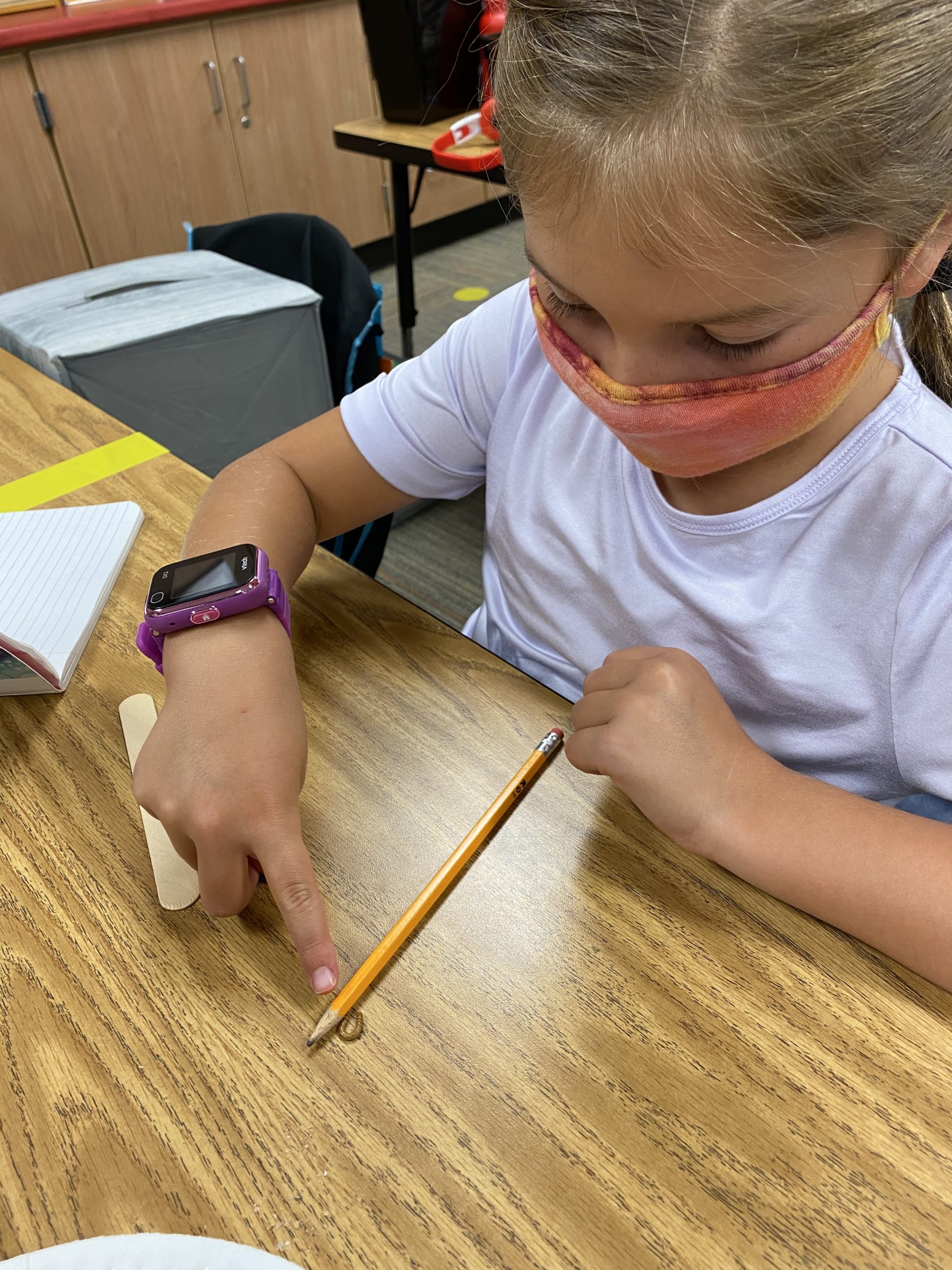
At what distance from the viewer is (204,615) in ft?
1.93

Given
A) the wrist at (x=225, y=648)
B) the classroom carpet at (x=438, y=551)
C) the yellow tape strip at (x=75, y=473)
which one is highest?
the wrist at (x=225, y=648)

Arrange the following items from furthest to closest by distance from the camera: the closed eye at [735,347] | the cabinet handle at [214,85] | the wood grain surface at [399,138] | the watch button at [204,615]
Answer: the cabinet handle at [214,85] < the wood grain surface at [399,138] < the watch button at [204,615] < the closed eye at [735,347]

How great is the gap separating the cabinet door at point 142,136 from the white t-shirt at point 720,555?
2622 millimetres

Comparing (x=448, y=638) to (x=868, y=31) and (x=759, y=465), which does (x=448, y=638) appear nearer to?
(x=759, y=465)

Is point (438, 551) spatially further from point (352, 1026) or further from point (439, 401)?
point (352, 1026)

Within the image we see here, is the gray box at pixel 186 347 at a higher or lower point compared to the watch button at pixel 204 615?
lower

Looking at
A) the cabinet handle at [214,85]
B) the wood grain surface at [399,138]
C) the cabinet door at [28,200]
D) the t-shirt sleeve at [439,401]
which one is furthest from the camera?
the cabinet handle at [214,85]

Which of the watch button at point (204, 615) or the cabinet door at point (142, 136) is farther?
the cabinet door at point (142, 136)

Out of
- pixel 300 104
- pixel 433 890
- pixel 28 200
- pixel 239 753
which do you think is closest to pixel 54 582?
pixel 239 753

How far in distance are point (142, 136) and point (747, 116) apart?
3.10 meters

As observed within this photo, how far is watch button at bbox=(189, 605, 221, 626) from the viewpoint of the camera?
588mm

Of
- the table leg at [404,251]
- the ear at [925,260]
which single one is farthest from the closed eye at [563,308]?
the table leg at [404,251]

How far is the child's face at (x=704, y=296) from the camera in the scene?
1.45 feet

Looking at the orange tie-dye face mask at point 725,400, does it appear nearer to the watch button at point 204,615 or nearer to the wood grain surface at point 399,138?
the watch button at point 204,615
